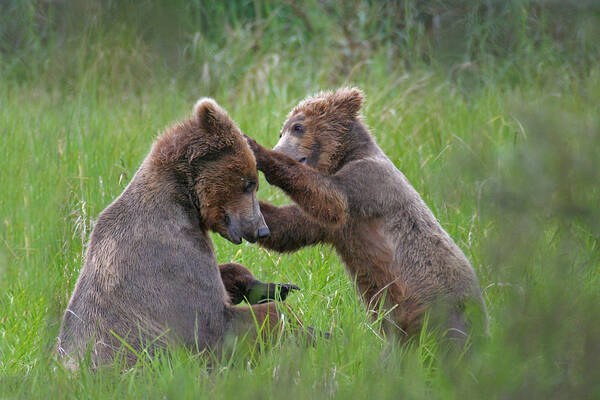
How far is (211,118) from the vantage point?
4.36 meters

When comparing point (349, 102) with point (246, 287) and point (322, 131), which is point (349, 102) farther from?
point (246, 287)

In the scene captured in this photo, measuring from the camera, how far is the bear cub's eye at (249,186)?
174 inches

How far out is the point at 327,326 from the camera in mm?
4961

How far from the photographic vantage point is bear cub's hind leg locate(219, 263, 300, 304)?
181 inches

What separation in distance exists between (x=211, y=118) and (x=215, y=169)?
297mm

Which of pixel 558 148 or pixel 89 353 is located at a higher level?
pixel 558 148

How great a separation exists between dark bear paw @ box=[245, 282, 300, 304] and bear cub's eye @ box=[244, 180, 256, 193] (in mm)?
594

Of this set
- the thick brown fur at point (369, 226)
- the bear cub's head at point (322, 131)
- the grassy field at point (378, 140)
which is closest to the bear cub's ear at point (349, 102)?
the bear cub's head at point (322, 131)

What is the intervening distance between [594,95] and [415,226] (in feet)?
8.92

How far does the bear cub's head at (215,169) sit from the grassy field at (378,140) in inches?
16.6

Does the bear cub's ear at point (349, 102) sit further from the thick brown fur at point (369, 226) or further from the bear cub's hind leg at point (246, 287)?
the bear cub's hind leg at point (246, 287)

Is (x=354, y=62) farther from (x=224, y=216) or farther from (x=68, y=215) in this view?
(x=224, y=216)

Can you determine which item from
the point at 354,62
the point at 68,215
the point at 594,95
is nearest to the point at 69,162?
the point at 68,215

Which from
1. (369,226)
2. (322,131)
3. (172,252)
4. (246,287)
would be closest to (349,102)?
(322,131)
